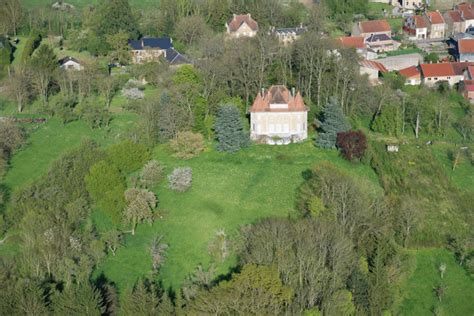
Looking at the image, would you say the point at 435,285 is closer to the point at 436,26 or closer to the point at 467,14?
the point at 436,26

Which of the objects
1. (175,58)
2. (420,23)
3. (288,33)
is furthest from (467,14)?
(175,58)

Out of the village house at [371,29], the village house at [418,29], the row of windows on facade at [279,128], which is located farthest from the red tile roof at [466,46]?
the row of windows on facade at [279,128]

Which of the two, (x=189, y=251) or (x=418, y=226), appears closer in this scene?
(x=189, y=251)

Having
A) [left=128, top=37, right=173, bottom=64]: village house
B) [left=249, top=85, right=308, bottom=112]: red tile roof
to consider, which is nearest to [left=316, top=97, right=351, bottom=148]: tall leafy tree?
[left=249, top=85, right=308, bottom=112]: red tile roof

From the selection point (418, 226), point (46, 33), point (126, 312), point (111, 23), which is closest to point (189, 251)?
point (126, 312)

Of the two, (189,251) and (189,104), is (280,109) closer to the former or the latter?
(189,104)

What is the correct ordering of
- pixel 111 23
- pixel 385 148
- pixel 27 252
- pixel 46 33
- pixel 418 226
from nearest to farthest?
pixel 27 252 < pixel 418 226 < pixel 385 148 < pixel 111 23 < pixel 46 33

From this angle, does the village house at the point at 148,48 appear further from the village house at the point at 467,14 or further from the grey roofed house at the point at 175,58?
the village house at the point at 467,14
